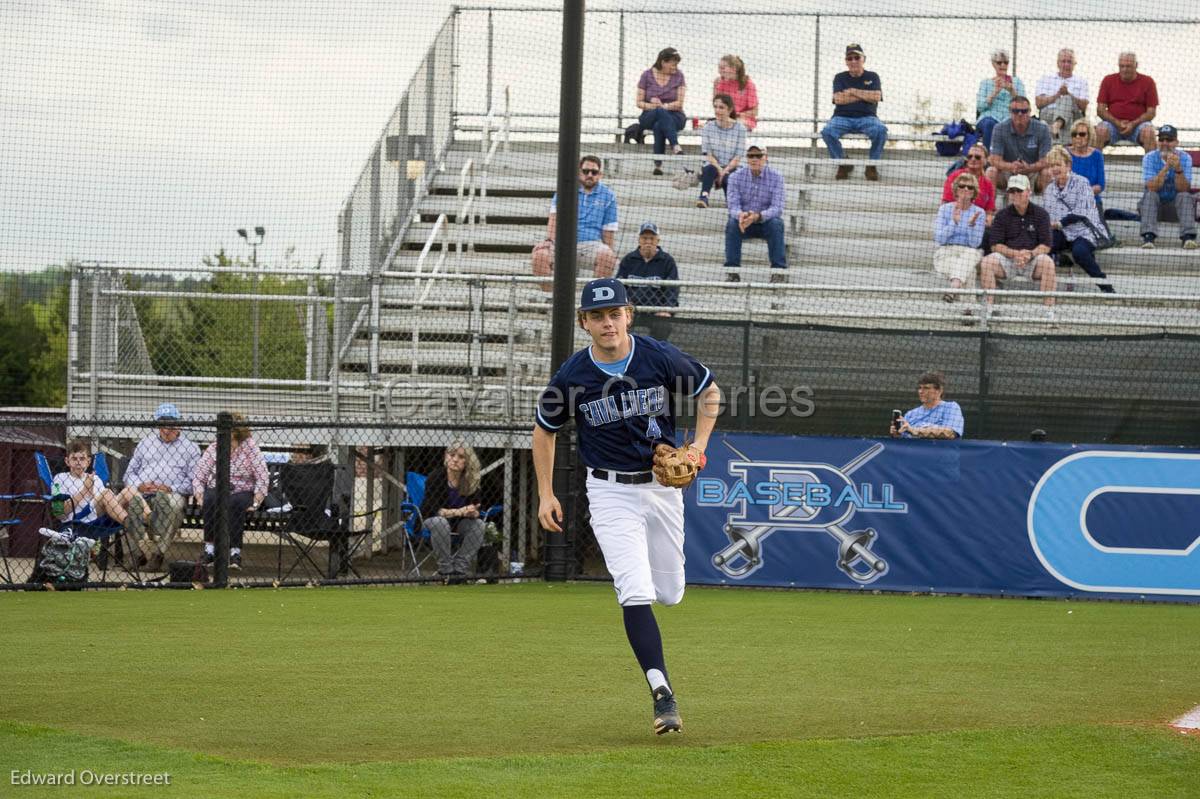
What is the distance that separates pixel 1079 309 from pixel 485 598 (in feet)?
26.3

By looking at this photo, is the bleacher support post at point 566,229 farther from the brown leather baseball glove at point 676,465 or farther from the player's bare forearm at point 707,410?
the brown leather baseball glove at point 676,465

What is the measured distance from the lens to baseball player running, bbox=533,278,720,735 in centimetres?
629

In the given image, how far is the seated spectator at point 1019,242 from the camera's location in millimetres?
15812

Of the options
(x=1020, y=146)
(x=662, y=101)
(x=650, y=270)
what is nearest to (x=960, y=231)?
(x=1020, y=146)

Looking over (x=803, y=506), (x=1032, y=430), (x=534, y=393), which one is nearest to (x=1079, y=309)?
(x=1032, y=430)

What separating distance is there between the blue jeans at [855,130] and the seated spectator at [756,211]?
2.57 m

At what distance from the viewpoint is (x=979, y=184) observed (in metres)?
16.9

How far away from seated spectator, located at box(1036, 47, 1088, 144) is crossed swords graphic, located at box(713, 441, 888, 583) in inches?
335

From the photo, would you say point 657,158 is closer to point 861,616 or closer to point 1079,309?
point 1079,309

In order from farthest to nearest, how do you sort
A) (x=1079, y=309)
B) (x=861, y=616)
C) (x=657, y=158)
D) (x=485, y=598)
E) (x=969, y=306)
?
1. (x=657, y=158)
2. (x=1079, y=309)
3. (x=969, y=306)
4. (x=485, y=598)
5. (x=861, y=616)

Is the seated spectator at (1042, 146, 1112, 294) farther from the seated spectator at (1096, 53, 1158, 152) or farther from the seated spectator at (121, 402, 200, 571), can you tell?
the seated spectator at (121, 402, 200, 571)

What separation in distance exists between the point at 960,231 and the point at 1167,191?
329 cm

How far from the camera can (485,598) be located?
11664mm

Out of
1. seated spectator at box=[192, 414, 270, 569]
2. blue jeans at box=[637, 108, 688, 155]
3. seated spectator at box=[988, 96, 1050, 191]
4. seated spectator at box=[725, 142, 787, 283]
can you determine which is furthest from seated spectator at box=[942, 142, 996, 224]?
seated spectator at box=[192, 414, 270, 569]
